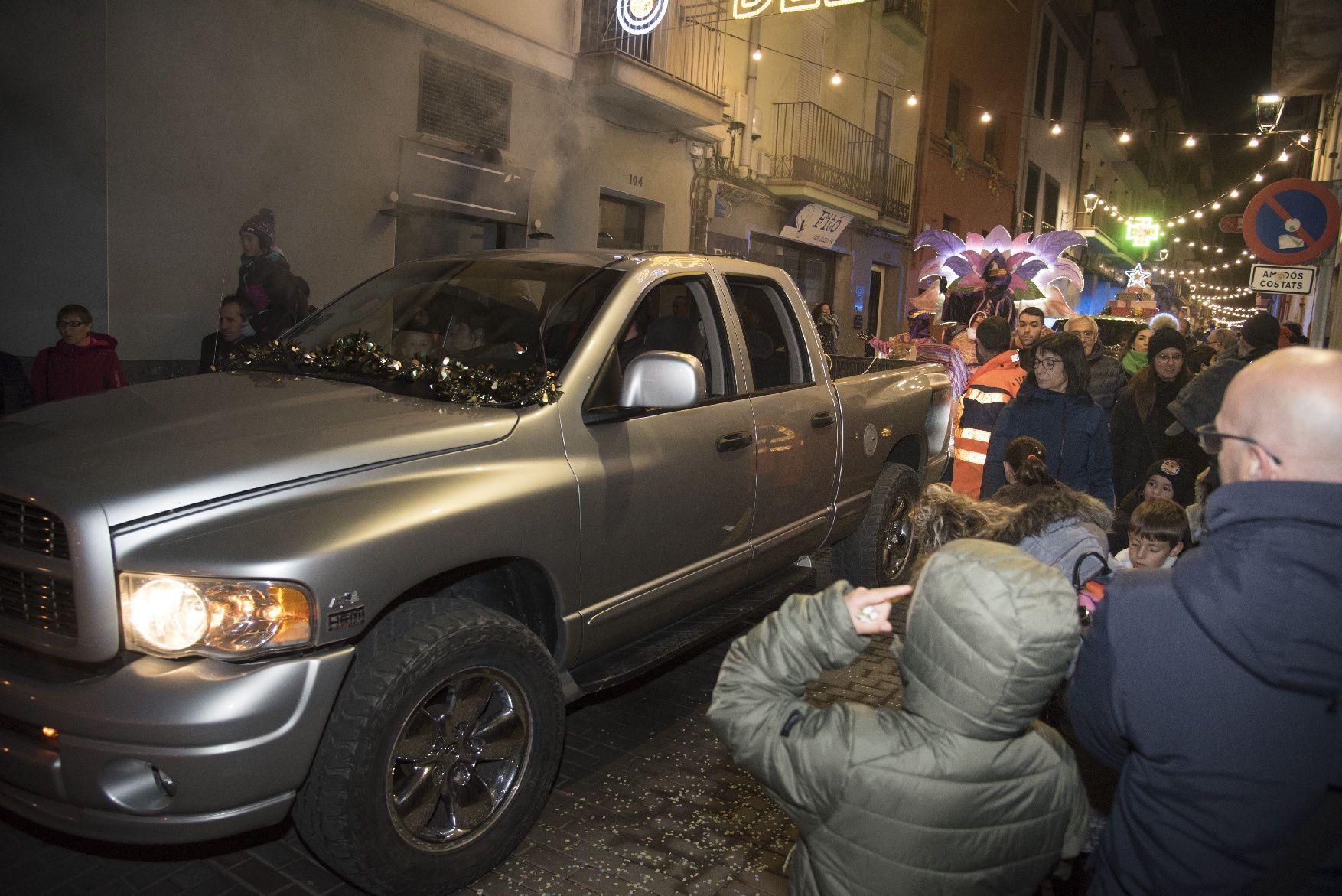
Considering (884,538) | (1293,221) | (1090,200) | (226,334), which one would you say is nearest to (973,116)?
(1090,200)

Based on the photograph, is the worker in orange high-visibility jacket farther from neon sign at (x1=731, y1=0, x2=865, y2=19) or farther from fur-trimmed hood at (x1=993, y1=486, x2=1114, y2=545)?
neon sign at (x1=731, y1=0, x2=865, y2=19)

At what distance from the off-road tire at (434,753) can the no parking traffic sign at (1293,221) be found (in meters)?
8.86

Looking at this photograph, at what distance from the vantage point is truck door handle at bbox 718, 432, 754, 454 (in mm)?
3851

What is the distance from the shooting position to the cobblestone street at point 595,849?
2.81 m

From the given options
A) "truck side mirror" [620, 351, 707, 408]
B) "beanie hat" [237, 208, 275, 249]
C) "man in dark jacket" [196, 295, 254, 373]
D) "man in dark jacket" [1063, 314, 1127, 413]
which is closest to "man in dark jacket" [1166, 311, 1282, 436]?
"man in dark jacket" [1063, 314, 1127, 413]

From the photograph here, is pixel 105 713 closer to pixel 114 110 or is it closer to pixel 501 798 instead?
pixel 501 798

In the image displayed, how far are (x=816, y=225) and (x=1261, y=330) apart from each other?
40.2ft

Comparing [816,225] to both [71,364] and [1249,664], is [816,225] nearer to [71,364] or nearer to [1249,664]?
[71,364]

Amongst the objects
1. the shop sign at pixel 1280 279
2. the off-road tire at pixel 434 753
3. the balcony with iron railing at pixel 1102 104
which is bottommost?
the off-road tire at pixel 434 753

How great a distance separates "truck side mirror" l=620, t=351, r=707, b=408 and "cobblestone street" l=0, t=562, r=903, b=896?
143 cm

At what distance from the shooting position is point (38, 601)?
238 centimetres

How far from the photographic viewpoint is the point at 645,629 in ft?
11.9

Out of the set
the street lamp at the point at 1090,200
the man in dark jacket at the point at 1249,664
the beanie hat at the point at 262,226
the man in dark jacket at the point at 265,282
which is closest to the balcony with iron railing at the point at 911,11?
the street lamp at the point at 1090,200

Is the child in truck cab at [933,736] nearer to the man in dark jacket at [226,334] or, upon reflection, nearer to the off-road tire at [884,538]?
the off-road tire at [884,538]
